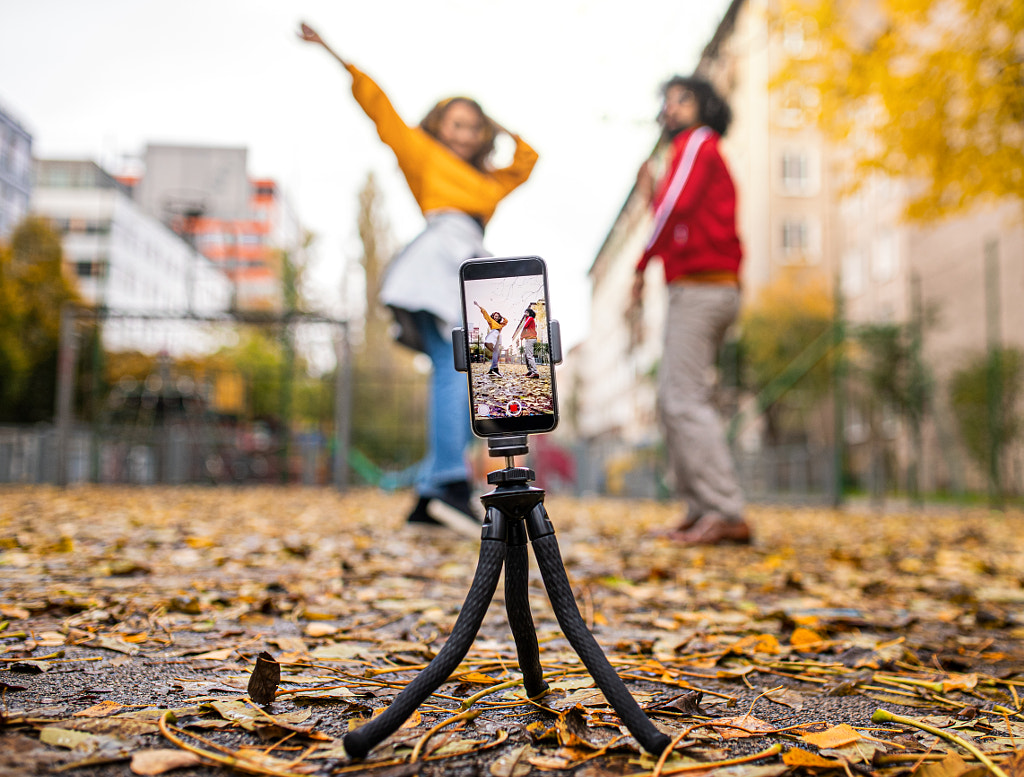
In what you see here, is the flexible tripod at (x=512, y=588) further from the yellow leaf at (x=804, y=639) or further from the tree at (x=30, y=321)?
the tree at (x=30, y=321)

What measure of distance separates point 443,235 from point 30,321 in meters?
24.0

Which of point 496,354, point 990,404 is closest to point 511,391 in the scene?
point 496,354

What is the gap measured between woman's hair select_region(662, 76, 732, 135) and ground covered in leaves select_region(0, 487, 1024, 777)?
230 cm

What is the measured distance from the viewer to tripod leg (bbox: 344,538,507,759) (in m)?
1.08

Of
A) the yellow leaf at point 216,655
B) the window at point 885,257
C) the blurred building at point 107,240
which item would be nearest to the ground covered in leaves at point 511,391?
the yellow leaf at point 216,655

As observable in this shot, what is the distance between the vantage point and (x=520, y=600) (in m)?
1.23

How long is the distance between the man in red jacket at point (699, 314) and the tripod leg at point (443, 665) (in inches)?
121

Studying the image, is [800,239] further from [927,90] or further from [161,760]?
[161,760]

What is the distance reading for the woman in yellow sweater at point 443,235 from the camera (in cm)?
293

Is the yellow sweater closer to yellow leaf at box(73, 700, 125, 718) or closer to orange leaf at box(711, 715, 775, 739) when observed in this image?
orange leaf at box(711, 715, 775, 739)

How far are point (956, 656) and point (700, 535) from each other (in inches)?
84.9

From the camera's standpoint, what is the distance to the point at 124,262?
44281mm

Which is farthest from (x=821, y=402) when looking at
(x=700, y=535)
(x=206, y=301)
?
(x=700, y=535)

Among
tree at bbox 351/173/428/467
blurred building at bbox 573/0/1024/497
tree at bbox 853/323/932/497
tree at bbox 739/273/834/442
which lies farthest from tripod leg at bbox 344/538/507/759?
tree at bbox 739/273/834/442
